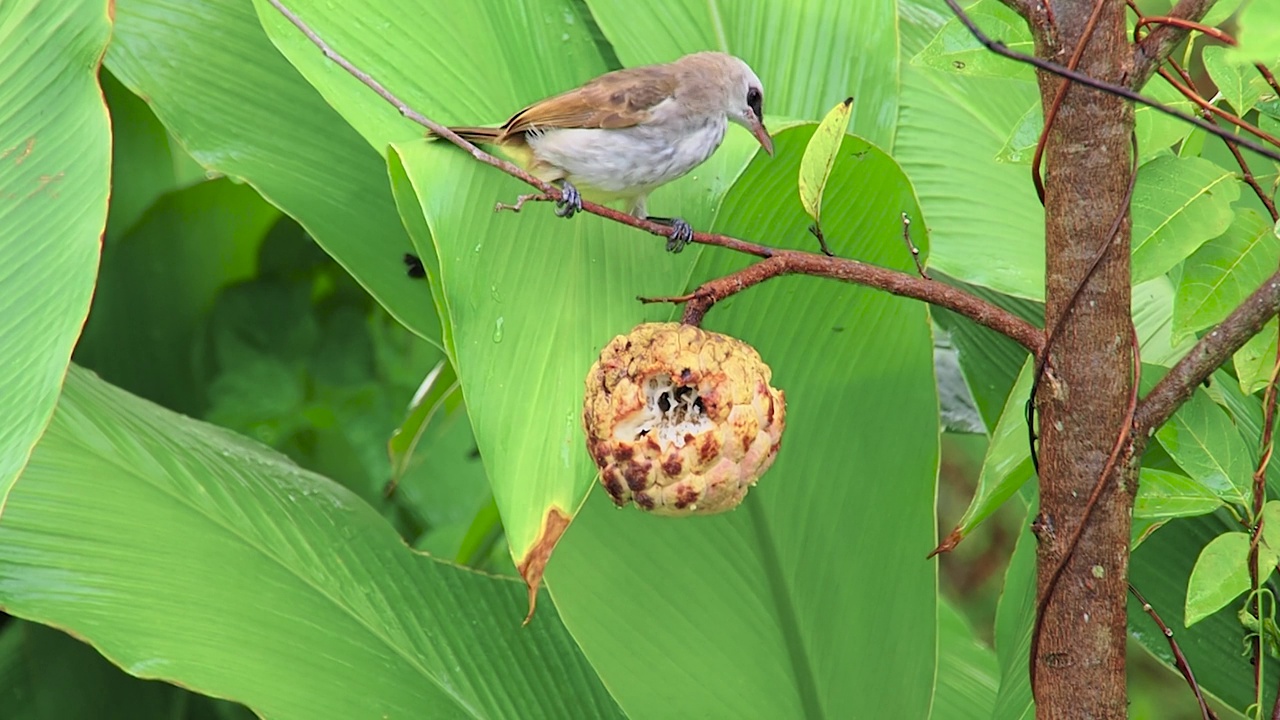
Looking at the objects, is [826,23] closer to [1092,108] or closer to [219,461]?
[1092,108]

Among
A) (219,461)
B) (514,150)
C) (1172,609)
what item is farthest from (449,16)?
(1172,609)

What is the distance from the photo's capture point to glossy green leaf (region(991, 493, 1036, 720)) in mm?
1283

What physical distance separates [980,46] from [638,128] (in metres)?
0.50

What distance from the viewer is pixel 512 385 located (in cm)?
102

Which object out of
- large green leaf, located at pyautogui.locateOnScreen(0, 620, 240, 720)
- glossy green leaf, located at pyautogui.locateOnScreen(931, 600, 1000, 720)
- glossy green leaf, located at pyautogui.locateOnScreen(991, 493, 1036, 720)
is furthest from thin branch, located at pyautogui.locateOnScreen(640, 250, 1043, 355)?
large green leaf, located at pyautogui.locateOnScreen(0, 620, 240, 720)

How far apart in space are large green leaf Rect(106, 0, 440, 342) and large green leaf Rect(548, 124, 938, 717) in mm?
385

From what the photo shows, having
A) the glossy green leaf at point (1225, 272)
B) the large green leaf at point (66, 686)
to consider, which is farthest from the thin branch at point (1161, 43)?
the large green leaf at point (66, 686)

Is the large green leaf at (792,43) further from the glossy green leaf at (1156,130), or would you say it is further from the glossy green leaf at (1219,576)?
the glossy green leaf at (1219,576)

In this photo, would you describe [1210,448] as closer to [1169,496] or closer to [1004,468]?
[1169,496]

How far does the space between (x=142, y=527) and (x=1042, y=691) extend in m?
0.89

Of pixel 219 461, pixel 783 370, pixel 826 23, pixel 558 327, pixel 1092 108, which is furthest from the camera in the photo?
pixel 826 23

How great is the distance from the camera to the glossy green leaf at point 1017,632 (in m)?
1.28

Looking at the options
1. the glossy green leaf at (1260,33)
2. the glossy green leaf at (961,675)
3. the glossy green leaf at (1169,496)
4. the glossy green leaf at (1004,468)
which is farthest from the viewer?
the glossy green leaf at (961,675)

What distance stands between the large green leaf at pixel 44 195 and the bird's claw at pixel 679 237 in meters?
0.50
